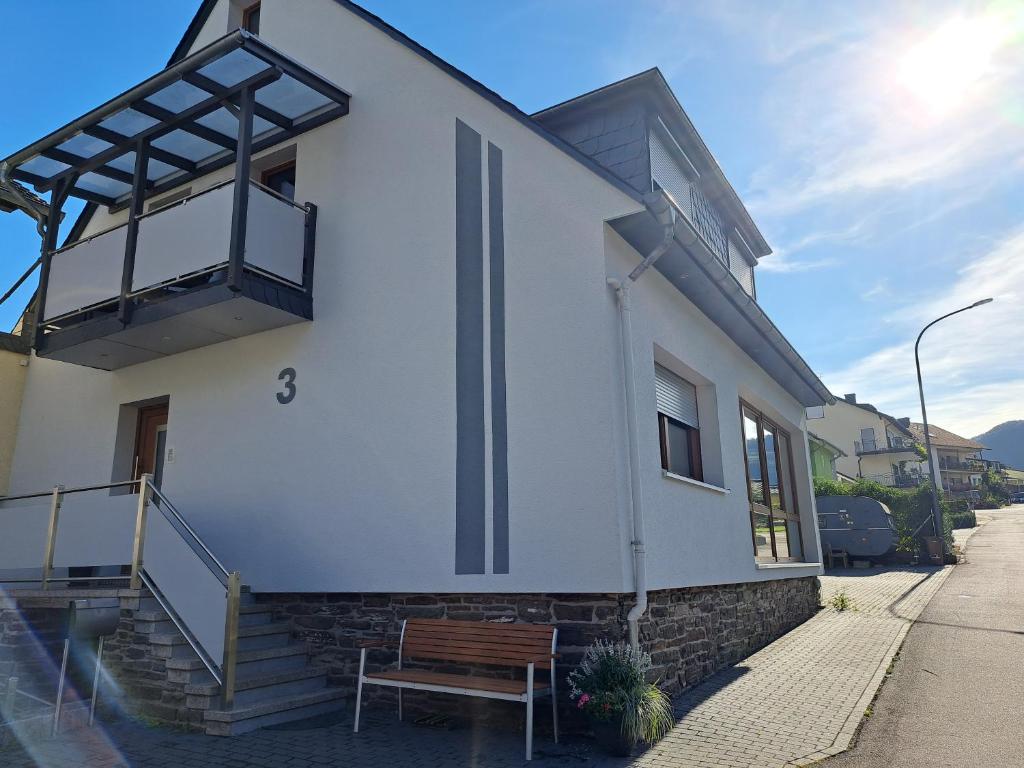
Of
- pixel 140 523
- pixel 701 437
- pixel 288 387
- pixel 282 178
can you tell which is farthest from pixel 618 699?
pixel 282 178

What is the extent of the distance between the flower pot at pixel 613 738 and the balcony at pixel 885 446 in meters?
51.4

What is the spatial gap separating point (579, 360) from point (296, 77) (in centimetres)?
482

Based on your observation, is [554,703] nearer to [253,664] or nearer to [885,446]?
[253,664]

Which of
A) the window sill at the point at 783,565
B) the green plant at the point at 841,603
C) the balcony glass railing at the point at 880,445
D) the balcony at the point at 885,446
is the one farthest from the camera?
the balcony glass railing at the point at 880,445

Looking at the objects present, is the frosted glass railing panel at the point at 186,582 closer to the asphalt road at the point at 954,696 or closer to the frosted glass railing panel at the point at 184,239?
the frosted glass railing panel at the point at 184,239

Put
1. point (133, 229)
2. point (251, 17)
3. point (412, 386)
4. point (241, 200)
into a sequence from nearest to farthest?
point (412, 386) < point (241, 200) < point (133, 229) < point (251, 17)

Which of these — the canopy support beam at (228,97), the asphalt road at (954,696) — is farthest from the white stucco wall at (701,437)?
the canopy support beam at (228,97)

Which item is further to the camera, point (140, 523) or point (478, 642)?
point (140, 523)

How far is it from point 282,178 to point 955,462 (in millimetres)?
73675

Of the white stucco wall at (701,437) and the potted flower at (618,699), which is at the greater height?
the white stucco wall at (701,437)

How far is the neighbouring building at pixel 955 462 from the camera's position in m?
66.1

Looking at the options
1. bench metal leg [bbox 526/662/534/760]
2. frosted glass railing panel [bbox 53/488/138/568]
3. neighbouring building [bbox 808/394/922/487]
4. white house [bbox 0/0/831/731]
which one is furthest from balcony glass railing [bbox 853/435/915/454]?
frosted glass railing panel [bbox 53/488/138/568]

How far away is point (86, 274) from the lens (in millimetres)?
9547

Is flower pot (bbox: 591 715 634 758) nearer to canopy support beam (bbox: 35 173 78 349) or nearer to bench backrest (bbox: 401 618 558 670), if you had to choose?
bench backrest (bbox: 401 618 558 670)
